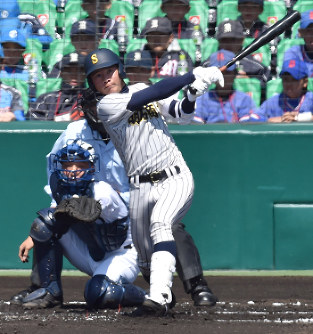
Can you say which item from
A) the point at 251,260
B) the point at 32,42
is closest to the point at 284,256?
the point at 251,260

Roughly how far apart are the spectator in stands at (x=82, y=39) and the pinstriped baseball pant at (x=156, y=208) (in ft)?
7.68

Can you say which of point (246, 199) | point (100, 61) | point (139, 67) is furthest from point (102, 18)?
point (100, 61)

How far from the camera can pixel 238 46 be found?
662cm

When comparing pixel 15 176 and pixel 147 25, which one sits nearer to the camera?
pixel 15 176

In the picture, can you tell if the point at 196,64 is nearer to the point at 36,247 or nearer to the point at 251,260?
the point at 251,260

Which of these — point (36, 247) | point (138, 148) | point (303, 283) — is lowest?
point (303, 283)

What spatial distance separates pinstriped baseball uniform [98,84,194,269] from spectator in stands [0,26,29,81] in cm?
241

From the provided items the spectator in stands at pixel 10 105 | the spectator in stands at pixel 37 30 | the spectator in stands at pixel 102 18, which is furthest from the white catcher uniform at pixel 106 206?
the spectator in stands at pixel 37 30

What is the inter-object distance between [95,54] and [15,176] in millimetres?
1956

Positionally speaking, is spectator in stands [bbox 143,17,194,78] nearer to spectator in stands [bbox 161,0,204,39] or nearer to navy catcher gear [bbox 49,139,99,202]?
spectator in stands [bbox 161,0,204,39]

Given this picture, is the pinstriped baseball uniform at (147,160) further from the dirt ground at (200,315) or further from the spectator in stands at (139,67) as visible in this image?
the spectator in stands at (139,67)

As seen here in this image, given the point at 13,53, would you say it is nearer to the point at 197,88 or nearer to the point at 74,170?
the point at 74,170

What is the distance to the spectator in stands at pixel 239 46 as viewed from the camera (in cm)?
661

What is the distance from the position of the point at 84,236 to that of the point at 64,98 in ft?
6.20
